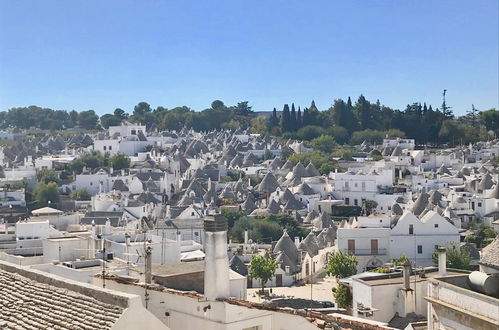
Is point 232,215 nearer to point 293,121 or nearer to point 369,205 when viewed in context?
point 369,205

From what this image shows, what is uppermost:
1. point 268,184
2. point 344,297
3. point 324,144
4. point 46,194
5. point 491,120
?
point 491,120

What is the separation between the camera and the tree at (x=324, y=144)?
92.4 metres

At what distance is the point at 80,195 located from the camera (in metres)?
62.1

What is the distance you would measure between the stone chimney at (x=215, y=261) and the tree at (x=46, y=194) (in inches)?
1968

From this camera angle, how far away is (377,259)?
39406mm

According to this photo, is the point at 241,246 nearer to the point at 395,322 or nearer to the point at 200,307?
the point at 395,322

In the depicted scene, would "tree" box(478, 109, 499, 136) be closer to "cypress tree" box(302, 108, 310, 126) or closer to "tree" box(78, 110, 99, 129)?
"cypress tree" box(302, 108, 310, 126)

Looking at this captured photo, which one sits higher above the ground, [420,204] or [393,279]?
[420,204]

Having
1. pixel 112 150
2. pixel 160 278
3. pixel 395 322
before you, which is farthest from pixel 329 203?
pixel 160 278

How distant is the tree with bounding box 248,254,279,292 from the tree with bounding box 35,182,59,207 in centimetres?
2682

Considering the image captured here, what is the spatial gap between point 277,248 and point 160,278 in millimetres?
27001

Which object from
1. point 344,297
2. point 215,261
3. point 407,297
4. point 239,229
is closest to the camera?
point 215,261

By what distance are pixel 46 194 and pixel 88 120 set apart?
66281 mm

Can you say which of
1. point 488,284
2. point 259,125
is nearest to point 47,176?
point 259,125
